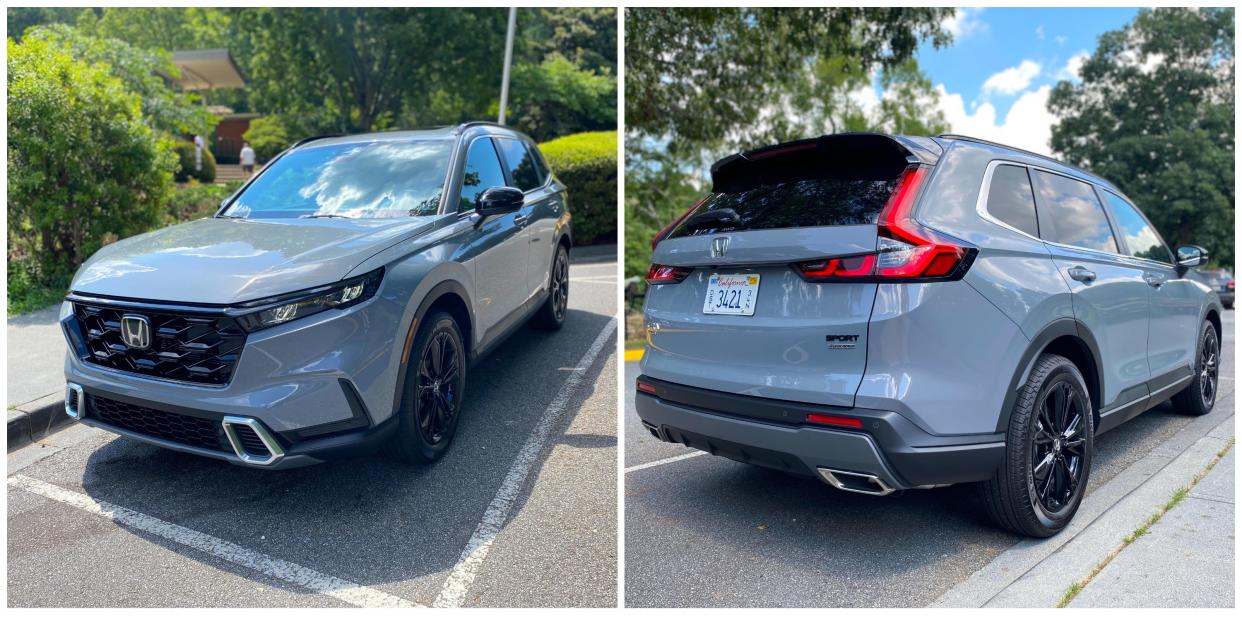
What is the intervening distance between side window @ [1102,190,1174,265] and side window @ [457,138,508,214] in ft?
12.1

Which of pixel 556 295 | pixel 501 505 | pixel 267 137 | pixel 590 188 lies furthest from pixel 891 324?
pixel 267 137

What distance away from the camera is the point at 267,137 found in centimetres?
2838

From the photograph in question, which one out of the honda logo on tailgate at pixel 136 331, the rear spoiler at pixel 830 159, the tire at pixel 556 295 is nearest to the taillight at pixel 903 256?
the rear spoiler at pixel 830 159

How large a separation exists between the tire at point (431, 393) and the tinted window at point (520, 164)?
185 centimetres

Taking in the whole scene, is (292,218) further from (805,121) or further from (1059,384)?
(805,121)

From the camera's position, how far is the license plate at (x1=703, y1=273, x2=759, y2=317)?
125 inches

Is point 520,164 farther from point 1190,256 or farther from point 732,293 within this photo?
point 1190,256

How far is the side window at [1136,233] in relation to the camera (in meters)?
4.43

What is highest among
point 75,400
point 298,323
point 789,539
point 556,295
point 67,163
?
point 67,163

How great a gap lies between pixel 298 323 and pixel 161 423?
830 millimetres

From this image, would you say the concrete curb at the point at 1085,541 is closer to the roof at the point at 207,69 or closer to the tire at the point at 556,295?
the tire at the point at 556,295

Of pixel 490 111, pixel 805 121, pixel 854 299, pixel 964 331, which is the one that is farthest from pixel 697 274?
pixel 490 111

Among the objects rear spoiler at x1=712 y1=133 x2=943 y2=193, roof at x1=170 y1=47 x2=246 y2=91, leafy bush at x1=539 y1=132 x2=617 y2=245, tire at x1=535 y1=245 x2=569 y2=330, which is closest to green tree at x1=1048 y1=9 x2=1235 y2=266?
leafy bush at x1=539 y1=132 x2=617 y2=245

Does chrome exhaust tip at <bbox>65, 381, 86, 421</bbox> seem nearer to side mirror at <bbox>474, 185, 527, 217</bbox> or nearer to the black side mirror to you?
side mirror at <bbox>474, 185, 527, 217</bbox>
